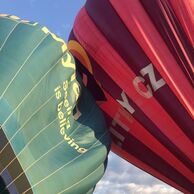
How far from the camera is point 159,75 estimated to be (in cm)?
919

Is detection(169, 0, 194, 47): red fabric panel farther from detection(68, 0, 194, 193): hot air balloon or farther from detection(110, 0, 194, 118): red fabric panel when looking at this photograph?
detection(110, 0, 194, 118): red fabric panel

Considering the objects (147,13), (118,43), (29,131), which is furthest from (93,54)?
(29,131)

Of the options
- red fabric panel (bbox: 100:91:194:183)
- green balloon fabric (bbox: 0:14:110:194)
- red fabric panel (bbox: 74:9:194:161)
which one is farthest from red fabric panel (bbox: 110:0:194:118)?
green balloon fabric (bbox: 0:14:110:194)

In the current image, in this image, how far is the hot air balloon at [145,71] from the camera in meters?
9.13

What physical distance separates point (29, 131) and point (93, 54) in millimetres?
2061

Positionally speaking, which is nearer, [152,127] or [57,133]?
[57,133]

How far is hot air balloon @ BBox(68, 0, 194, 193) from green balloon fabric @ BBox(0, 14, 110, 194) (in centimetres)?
61

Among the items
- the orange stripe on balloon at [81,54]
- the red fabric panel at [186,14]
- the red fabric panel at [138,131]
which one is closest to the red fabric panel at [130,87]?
the orange stripe on balloon at [81,54]

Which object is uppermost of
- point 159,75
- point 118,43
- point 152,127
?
point 118,43

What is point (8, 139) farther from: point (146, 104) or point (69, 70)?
point (146, 104)

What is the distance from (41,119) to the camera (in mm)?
8477

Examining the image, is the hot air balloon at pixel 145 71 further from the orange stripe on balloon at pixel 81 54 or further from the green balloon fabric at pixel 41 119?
the green balloon fabric at pixel 41 119

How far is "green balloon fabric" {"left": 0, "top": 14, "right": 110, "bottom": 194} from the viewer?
8125 millimetres

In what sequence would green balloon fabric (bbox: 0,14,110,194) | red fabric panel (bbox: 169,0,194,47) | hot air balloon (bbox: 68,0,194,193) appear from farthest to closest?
hot air balloon (bbox: 68,0,194,193) < red fabric panel (bbox: 169,0,194,47) < green balloon fabric (bbox: 0,14,110,194)
